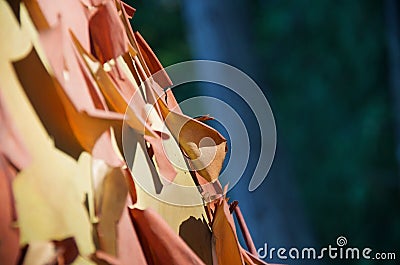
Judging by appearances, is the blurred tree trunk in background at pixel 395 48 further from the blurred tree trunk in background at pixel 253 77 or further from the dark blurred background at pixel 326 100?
the blurred tree trunk in background at pixel 253 77

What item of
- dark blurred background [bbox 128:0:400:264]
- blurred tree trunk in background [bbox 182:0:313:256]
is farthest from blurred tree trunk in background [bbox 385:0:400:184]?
blurred tree trunk in background [bbox 182:0:313:256]

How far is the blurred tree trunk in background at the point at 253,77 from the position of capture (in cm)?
131

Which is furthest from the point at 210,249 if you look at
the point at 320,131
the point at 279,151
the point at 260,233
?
the point at 320,131

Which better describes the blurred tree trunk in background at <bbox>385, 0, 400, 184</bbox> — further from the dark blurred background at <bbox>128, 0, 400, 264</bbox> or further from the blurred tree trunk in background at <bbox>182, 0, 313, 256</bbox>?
the blurred tree trunk in background at <bbox>182, 0, 313, 256</bbox>

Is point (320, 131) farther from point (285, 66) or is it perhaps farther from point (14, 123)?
point (14, 123)

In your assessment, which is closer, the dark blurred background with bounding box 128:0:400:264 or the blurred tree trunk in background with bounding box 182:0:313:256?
the blurred tree trunk in background with bounding box 182:0:313:256

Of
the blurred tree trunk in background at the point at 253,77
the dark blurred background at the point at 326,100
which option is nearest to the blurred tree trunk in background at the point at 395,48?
the dark blurred background at the point at 326,100

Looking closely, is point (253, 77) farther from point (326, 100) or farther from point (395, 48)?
point (395, 48)

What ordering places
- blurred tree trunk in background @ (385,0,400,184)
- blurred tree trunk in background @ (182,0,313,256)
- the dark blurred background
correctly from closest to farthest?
1. blurred tree trunk in background @ (385,0,400,184)
2. blurred tree trunk in background @ (182,0,313,256)
3. the dark blurred background

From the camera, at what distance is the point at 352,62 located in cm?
146

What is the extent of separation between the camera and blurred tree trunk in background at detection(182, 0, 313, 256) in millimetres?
1309

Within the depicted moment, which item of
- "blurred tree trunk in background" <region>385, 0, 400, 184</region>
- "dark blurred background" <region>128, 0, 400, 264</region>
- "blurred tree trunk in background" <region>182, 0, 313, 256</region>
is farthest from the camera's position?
"dark blurred background" <region>128, 0, 400, 264</region>

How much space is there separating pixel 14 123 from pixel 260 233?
114 cm

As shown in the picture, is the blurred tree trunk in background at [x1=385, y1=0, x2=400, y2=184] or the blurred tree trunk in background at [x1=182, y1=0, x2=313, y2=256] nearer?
the blurred tree trunk in background at [x1=385, y1=0, x2=400, y2=184]
